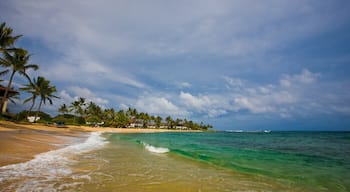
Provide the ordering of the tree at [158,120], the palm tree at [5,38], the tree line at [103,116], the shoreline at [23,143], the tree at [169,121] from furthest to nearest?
the tree at [169,121], the tree at [158,120], the tree line at [103,116], the palm tree at [5,38], the shoreline at [23,143]

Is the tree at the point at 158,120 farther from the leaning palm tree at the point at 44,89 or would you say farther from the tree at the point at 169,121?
the leaning palm tree at the point at 44,89

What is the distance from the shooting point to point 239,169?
7.64m

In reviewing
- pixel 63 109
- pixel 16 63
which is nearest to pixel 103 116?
pixel 63 109

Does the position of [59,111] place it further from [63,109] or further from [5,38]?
Result: [5,38]

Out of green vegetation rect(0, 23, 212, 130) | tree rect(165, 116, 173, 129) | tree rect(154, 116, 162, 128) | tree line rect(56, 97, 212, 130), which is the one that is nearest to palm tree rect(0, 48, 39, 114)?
green vegetation rect(0, 23, 212, 130)

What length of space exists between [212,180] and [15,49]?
2966cm

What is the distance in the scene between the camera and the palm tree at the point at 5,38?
73.0 ft

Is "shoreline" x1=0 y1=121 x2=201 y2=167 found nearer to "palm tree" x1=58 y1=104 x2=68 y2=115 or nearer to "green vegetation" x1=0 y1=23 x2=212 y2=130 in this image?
"green vegetation" x1=0 y1=23 x2=212 y2=130

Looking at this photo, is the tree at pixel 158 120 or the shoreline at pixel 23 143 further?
the tree at pixel 158 120

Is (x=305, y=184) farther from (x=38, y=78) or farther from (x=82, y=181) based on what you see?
(x=38, y=78)

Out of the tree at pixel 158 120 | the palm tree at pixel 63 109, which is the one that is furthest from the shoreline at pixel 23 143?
the tree at pixel 158 120

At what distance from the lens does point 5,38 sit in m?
22.5

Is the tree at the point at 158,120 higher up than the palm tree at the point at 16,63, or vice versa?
the palm tree at the point at 16,63

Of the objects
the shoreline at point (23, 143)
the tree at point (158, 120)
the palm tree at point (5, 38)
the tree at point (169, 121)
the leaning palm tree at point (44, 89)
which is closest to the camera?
the shoreline at point (23, 143)
